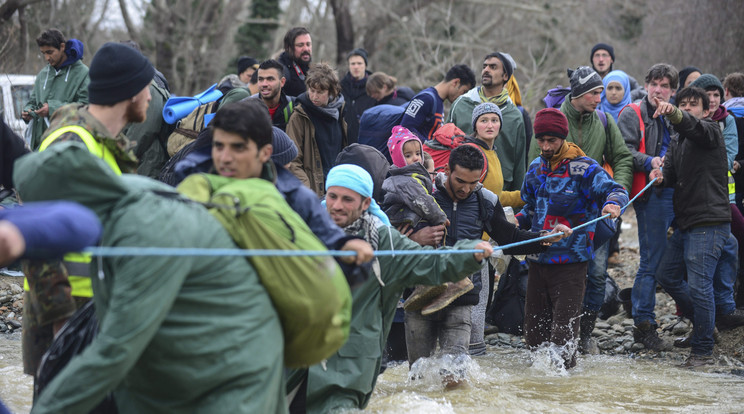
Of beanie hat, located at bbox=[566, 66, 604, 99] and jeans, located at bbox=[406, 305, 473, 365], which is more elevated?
beanie hat, located at bbox=[566, 66, 604, 99]

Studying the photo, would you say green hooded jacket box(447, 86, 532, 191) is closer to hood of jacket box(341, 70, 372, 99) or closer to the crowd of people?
the crowd of people

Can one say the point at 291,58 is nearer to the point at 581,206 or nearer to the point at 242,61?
the point at 242,61

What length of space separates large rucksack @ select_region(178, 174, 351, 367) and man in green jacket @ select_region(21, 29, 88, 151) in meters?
5.63

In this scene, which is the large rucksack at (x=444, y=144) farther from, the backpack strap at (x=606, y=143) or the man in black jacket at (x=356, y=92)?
the man in black jacket at (x=356, y=92)

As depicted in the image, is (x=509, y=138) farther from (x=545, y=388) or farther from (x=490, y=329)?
(x=545, y=388)

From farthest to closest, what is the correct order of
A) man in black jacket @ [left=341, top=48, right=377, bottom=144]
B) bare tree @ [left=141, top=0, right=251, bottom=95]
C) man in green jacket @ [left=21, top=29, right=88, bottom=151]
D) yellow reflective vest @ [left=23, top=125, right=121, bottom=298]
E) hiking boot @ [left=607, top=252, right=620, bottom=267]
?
bare tree @ [left=141, top=0, right=251, bottom=95] → hiking boot @ [left=607, top=252, right=620, bottom=267] → man in black jacket @ [left=341, top=48, right=377, bottom=144] → man in green jacket @ [left=21, top=29, right=88, bottom=151] → yellow reflective vest @ [left=23, top=125, right=121, bottom=298]

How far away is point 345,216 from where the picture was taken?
4832 millimetres

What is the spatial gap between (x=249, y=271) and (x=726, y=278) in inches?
236

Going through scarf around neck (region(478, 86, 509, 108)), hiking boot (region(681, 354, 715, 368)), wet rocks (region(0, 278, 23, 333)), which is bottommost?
wet rocks (region(0, 278, 23, 333))

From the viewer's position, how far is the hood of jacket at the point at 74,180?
2.84 m

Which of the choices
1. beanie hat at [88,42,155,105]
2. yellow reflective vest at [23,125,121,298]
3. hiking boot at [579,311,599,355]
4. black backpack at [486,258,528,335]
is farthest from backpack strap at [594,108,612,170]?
yellow reflective vest at [23,125,121,298]

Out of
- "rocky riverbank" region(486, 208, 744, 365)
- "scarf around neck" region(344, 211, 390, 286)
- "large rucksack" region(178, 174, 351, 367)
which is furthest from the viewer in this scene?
"rocky riverbank" region(486, 208, 744, 365)

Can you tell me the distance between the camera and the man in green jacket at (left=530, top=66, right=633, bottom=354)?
766 centimetres

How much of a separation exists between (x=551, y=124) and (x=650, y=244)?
6.62ft
